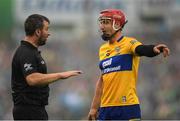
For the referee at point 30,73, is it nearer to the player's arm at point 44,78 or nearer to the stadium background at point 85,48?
the player's arm at point 44,78

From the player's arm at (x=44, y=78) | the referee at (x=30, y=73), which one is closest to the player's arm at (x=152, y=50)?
the player's arm at (x=44, y=78)

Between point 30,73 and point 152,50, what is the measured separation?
58.5 inches

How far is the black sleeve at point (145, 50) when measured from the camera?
34.3 ft

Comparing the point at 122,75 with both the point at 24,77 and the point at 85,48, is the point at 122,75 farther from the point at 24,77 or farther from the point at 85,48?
the point at 85,48

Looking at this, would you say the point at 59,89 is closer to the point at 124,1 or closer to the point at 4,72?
the point at 4,72

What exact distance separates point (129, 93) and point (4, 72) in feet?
30.2

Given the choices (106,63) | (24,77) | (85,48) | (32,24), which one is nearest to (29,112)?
(24,77)

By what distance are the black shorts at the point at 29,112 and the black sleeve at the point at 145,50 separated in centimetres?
137

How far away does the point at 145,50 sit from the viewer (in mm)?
10547

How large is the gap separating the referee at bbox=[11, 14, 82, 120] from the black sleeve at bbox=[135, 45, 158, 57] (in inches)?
45.4

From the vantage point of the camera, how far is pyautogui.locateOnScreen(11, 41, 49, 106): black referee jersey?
1049 cm

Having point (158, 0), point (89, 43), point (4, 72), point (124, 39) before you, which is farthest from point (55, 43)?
point (124, 39)

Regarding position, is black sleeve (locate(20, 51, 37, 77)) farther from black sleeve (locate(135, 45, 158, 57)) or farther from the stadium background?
the stadium background

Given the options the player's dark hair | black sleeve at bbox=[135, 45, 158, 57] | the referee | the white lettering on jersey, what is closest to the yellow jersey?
the white lettering on jersey
